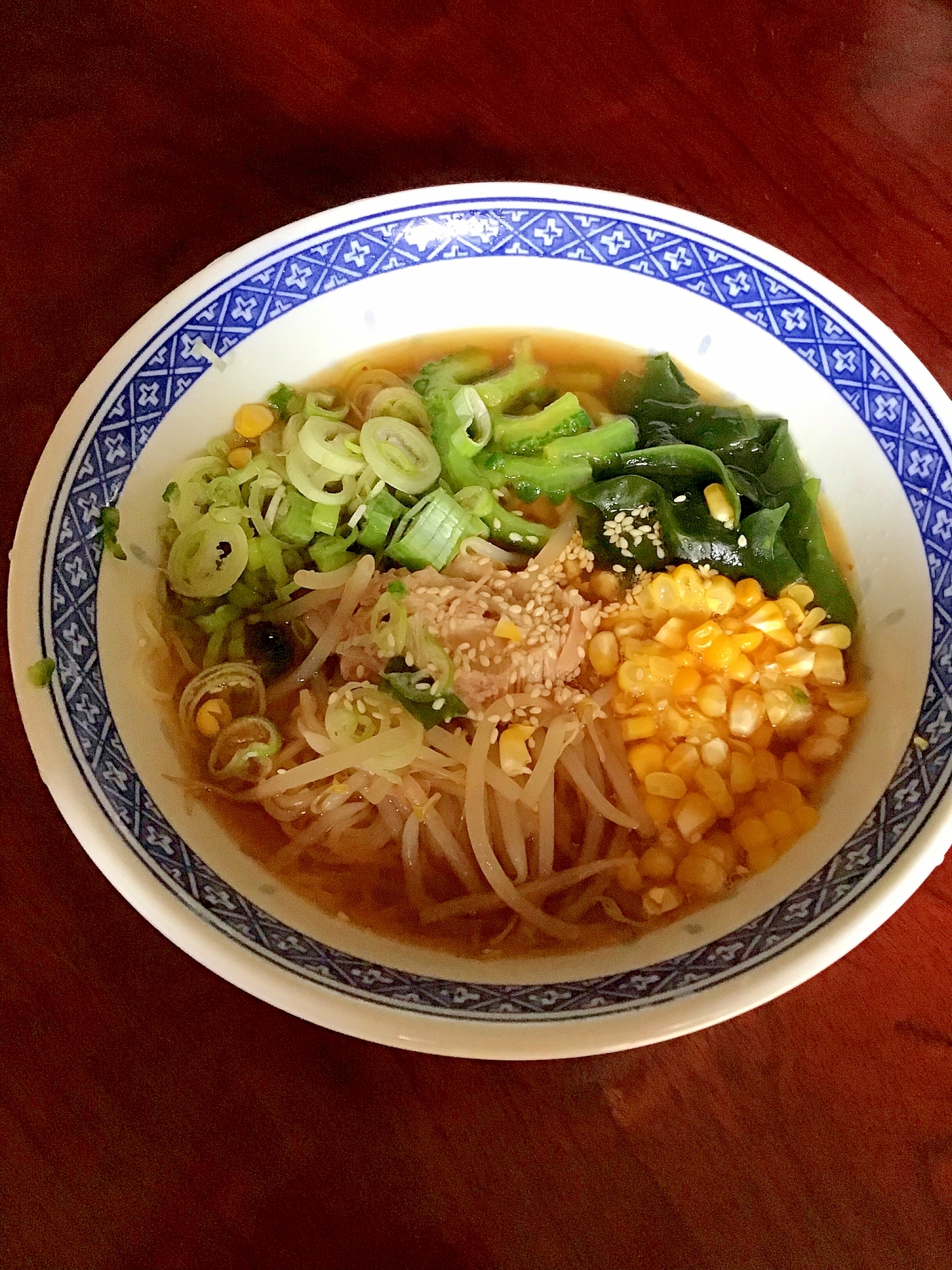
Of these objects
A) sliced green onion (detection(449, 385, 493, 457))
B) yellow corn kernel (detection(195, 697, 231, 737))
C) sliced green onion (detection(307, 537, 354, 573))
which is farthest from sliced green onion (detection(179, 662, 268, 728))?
sliced green onion (detection(449, 385, 493, 457))

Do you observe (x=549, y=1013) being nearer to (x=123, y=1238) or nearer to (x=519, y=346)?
(x=123, y=1238)

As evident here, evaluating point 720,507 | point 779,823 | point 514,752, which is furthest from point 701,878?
point 720,507

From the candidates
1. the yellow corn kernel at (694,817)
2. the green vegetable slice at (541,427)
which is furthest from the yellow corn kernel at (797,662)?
the green vegetable slice at (541,427)

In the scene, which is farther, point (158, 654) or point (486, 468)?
point (486, 468)

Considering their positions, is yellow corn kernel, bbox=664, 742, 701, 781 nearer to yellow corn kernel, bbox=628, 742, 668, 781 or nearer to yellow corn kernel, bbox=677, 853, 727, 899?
yellow corn kernel, bbox=628, 742, 668, 781

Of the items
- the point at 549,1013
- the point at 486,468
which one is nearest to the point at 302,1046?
the point at 549,1013

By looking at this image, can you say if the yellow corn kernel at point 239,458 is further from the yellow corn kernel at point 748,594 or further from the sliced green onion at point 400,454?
the yellow corn kernel at point 748,594
